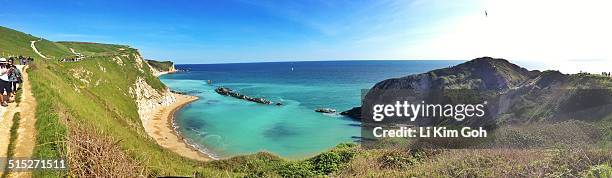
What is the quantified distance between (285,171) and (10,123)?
10670 millimetres

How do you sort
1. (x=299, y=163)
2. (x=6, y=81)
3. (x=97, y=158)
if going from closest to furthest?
1. (x=97, y=158)
2. (x=6, y=81)
3. (x=299, y=163)

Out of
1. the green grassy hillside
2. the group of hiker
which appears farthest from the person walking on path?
the green grassy hillside

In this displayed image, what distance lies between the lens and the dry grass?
1057 centimetres

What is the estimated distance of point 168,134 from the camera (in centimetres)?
4569

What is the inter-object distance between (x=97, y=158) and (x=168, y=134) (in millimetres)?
36429

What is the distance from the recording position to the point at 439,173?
541 inches

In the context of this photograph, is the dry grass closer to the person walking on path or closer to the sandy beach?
the person walking on path

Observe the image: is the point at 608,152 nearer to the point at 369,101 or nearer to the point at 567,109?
the point at 567,109

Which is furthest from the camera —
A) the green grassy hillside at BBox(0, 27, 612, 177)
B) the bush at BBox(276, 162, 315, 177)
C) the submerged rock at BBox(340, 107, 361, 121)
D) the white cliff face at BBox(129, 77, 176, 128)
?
the submerged rock at BBox(340, 107, 361, 121)

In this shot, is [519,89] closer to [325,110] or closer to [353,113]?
[353,113]

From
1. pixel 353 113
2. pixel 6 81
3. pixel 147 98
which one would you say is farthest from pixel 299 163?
pixel 147 98

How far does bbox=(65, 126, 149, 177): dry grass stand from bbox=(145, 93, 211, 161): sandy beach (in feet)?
74.5

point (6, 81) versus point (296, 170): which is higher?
point (6, 81)

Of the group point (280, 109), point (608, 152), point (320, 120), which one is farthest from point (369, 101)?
point (608, 152)
